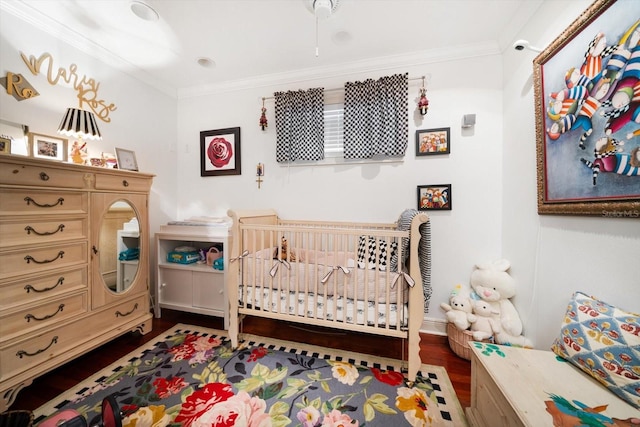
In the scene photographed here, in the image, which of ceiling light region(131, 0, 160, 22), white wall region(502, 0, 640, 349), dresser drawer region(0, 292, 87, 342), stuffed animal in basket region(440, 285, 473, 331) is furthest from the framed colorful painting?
dresser drawer region(0, 292, 87, 342)

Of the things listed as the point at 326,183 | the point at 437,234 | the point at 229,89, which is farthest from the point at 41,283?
the point at 437,234

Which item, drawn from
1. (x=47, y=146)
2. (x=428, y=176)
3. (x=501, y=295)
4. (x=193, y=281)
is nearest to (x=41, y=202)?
(x=47, y=146)

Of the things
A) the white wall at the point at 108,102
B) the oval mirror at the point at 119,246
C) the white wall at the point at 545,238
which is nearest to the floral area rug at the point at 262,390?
the oval mirror at the point at 119,246

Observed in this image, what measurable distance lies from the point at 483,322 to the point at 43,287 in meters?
2.94

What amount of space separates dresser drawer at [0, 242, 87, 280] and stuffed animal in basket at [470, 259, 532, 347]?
2930 millimetres

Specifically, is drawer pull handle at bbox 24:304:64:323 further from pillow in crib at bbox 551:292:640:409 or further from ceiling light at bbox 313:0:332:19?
pillow in crib at bbox 551:292:640:409

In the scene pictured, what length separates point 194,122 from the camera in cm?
272

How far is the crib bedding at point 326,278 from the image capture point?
1469 mm

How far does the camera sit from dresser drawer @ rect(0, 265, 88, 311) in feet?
3.95

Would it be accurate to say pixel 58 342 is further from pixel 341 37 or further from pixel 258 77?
pixel 341 37

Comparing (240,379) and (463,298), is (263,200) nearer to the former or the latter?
(240,379)

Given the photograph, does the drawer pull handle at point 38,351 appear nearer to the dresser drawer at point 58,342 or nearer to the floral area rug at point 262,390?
the dresser drawer at point 58,342

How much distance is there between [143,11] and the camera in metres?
1.56

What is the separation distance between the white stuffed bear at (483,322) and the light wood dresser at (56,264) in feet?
8.91
